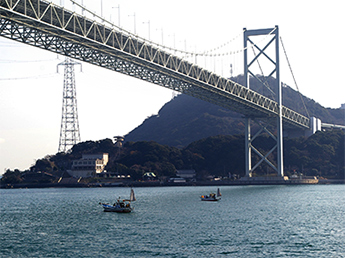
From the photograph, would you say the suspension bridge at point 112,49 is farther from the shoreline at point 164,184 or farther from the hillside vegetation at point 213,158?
the hillside vegetation at point 213,158

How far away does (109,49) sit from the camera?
2274 inches

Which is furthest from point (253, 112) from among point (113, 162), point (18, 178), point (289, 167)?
point (18, 178)

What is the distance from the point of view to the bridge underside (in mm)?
46438

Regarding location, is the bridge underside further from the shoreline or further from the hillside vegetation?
the hillside vegetation

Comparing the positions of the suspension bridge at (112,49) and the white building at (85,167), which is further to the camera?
the white building at (85,167)

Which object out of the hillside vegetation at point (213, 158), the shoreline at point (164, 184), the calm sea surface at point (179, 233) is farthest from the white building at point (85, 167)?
the calm sea surface at point (179, 233)

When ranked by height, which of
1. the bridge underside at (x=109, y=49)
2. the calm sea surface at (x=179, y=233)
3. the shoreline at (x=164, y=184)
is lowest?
the calm sea surface at (x=179, y=233)

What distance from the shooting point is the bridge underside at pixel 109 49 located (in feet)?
152

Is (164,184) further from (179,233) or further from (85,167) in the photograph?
(179,233)

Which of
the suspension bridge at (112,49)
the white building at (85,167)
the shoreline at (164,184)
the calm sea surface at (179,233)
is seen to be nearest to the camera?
the calm sea surface at (179,233)

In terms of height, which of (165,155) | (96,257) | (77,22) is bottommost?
(96,257)

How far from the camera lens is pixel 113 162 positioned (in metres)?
167

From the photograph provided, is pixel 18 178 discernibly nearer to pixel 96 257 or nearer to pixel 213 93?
pixel 213 93

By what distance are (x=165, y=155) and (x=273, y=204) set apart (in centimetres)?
9603
